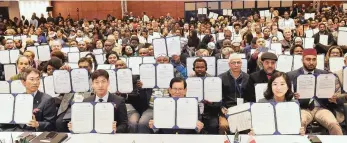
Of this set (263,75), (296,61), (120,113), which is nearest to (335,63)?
(296,61)

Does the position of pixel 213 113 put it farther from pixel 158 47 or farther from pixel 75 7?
pixel 75 7

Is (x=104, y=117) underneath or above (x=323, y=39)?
underneath

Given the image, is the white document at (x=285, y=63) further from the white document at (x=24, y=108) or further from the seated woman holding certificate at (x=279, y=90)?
the white document at (x=24, y=108)

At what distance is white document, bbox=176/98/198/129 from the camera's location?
14.0ft

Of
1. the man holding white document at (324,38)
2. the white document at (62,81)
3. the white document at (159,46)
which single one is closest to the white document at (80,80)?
the white document at (62,81)

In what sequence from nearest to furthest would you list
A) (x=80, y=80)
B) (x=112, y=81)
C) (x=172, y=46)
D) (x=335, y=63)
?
(x=80, y=80), (x=112, y=81), (x=335, y=63), (x=172, y=46)

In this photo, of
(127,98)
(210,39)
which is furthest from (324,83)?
(210,39)

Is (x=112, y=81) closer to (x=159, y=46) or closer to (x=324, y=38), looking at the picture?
(x=159, y=46)

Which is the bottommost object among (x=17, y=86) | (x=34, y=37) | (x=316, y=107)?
(x=316, y=107)

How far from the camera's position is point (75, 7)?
26.6m

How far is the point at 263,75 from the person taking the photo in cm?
590

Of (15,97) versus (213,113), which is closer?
(15,97)

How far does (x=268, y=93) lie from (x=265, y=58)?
1.31m

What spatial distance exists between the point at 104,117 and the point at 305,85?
8.85 ft
